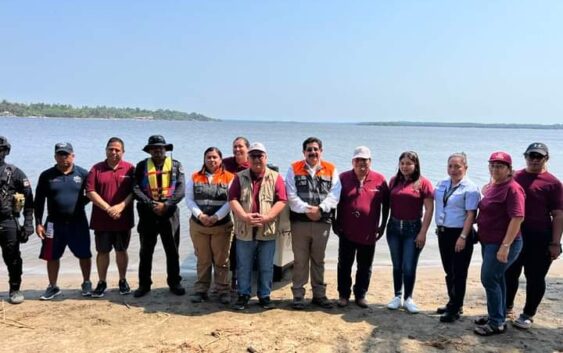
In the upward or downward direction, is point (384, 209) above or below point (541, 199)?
below

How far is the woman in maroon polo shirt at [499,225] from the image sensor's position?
3.99 meters

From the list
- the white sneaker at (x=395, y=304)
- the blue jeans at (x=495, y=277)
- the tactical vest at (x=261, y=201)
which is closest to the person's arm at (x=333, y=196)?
the tactical vest at (x=261, y=201)

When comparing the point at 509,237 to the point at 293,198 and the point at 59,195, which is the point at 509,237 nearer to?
the point at 293,198

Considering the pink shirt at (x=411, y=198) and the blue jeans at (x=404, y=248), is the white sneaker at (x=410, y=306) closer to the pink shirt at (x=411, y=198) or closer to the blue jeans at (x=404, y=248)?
the blue jeans at (x=404, y=248)

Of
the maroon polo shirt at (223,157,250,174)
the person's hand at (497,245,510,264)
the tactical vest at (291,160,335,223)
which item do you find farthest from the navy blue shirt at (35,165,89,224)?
the person's hand at (497,245,510,264)

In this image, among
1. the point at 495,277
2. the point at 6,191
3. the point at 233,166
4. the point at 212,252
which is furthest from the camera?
the point at 233,166

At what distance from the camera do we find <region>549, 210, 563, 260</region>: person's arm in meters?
4.23

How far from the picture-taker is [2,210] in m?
4.94

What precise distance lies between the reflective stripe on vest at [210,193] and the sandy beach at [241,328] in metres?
1.09

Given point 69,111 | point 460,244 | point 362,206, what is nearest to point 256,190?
point 362,206

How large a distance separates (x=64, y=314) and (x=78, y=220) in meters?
1.02

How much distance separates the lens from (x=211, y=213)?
5.00 m

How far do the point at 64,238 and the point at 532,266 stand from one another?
486 centimetres

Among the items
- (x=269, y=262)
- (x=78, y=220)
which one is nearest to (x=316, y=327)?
(x=269, y=262)
